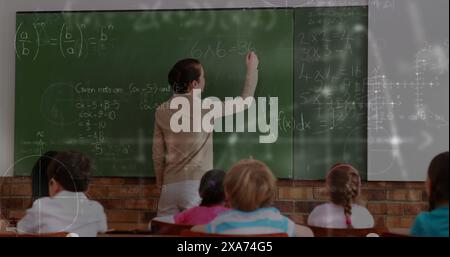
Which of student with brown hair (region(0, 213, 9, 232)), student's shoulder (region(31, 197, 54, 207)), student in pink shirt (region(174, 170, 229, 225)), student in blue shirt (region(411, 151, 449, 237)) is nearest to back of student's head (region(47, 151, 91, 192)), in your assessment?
student's shoulder (region(31, 197, 54, 207))

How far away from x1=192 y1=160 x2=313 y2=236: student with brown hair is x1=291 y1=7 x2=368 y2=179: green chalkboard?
67 cm

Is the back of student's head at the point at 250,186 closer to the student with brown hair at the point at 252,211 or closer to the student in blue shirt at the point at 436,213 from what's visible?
the student with brown hair at the point at 252,211

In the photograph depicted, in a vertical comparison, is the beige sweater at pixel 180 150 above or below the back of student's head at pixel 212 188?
above

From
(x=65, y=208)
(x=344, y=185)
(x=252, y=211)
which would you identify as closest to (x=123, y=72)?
(x=65, y=208)

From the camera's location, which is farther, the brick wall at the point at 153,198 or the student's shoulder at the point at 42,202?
the brick wall at the point at 153,198

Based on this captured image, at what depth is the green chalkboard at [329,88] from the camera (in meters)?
3.41

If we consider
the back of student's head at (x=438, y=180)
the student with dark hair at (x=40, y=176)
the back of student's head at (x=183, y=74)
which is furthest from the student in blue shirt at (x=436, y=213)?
the student with dark hair at (x=40, y=176)

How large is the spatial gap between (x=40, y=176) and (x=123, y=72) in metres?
0.81

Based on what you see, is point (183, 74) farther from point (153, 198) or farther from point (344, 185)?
point (344, 185)

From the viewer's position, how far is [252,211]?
279cm
